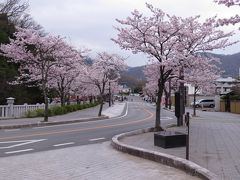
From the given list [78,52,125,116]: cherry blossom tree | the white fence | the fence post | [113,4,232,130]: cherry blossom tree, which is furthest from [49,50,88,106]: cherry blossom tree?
[113,4,232,130]: cherry blossom tree

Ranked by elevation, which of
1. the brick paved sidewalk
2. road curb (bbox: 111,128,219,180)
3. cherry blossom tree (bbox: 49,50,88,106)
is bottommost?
the brick paved sidewalk

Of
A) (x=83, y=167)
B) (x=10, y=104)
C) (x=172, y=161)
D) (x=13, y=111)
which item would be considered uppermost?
(x=10, y=104)

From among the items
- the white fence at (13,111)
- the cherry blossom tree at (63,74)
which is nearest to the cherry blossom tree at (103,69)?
the cherry blossom tree at (63,74)

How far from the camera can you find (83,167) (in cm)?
1116

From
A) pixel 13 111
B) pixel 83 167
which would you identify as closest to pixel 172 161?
pixel 83 167

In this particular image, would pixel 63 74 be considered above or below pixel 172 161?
above

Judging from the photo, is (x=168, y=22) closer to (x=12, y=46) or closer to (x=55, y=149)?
(x=55, y=149)

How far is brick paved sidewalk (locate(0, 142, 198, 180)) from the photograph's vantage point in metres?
9.73

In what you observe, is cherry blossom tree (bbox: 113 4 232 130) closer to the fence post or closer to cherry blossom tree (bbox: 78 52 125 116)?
the fence post

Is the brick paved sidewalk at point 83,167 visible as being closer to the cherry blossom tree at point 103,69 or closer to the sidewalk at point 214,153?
the sidewalk at point 214,153

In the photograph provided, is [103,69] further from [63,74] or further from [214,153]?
[214,153]

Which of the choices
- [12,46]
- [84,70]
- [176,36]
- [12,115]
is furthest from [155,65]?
[84,70]

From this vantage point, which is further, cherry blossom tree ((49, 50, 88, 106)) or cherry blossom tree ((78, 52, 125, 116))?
cherry blossom tree ((78, 52, 125, 116))

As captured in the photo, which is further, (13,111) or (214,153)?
(13,111)
